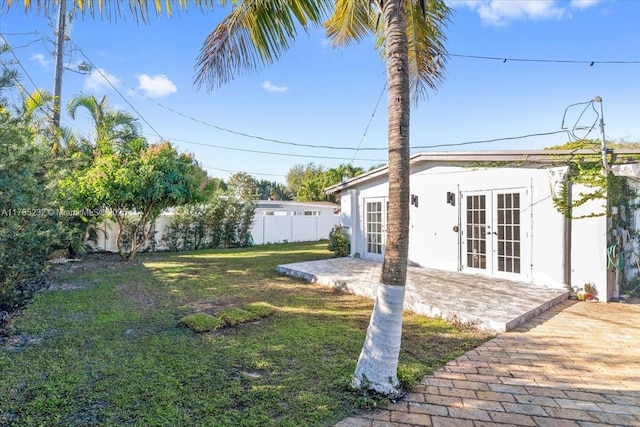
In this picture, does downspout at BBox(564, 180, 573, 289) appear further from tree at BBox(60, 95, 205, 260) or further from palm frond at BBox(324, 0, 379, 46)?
tree at BBox(60, 95, 205, 260)

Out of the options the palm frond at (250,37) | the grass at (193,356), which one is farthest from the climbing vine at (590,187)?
the palm frond at (250,37)

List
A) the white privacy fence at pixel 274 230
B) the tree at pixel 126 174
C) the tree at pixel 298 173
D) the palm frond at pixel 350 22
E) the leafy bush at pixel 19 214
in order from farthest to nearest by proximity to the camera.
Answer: the tree at pixel 298 173
the white privacy fence at pixel 274 230
the tree at pixel 126 174
the palm frond at pixel 350 22
the leafy bush at pixel 19 214

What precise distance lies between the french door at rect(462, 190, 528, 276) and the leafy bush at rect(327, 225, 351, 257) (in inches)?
198

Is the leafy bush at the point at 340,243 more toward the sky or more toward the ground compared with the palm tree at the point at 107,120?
more toward the ground

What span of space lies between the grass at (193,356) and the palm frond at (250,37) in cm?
359

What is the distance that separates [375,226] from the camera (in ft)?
41.1

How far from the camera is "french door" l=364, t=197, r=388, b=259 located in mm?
12227

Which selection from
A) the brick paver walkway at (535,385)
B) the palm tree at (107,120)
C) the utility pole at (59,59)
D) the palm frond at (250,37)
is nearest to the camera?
the brick paver walkway at (535,385)

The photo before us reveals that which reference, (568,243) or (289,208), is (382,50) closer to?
(568,243)

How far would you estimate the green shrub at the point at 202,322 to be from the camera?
→ 208 inches

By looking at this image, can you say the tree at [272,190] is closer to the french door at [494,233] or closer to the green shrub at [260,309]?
the french door at [494,233]

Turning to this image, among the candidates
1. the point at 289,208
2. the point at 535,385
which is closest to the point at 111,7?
the point at 535,385

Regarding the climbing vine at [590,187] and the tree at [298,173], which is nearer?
the climbing vine at [590,187]

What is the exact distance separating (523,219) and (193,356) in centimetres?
814
